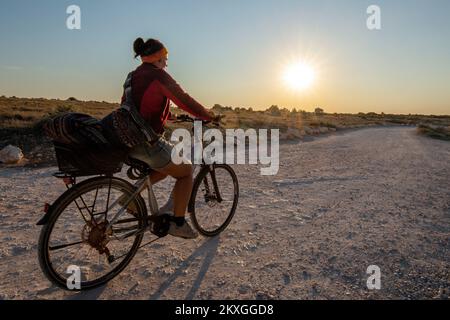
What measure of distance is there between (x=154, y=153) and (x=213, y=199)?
5.15 ft

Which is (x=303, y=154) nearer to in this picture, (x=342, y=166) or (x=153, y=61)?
(x=342, y=166)

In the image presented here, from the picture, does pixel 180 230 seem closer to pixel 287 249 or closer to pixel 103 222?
pixel 103 222

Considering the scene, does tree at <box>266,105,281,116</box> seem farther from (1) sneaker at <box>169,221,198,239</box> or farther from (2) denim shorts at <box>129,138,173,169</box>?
(2) denim shorts at <box>129,138,173,169</box>

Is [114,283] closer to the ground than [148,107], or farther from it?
closer to the ground

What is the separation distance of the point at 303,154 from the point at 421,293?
949cm

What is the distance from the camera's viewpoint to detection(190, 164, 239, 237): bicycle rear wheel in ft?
15.0

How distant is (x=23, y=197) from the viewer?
6.39 metres

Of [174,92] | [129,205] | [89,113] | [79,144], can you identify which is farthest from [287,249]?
[89,113]

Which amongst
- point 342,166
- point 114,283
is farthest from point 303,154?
point 114,283

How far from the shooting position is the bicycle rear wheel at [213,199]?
15.0ft

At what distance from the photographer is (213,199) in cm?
496

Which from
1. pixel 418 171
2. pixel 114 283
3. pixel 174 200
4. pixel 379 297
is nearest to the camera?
pixel 379 297

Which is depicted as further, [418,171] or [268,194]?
[418,171]

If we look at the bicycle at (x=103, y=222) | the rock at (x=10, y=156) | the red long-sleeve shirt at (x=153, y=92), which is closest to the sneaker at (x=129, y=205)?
the bicycle at (x=103, y=222)
